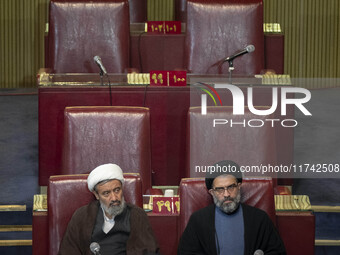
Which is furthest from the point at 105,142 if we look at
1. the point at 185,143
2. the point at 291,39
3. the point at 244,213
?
the point at 291,39

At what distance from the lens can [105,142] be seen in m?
1.92

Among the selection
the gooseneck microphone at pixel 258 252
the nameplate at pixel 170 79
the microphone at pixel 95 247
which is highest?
the nameplate at pixel 170 79

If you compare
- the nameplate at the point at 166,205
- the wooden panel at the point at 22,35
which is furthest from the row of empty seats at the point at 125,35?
the wooden panel at the point at 22,35

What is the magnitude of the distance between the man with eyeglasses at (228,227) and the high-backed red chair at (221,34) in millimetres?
922

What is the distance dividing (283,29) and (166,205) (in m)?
2.23

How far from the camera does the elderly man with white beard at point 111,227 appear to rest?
1.60 meters

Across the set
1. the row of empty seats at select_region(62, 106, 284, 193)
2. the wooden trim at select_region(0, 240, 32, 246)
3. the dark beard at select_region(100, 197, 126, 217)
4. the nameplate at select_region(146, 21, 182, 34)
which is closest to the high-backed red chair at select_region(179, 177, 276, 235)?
the dark beard at select_region(100, 197, 126, 217)

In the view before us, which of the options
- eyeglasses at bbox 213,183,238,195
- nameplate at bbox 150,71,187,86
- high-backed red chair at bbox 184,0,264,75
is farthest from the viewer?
high-backed red chair at bbox 184,0,264,75

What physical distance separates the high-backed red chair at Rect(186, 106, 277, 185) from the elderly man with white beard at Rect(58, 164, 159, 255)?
0.35 metres

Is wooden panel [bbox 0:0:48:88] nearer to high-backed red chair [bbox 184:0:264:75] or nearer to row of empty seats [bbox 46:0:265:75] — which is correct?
row of empty seats [bbox 46:0:265:75]

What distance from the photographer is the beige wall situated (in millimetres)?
3736

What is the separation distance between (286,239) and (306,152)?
84cm

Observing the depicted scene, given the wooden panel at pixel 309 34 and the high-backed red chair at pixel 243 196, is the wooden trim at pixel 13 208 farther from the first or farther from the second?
the wooden panel at pixel 309 34

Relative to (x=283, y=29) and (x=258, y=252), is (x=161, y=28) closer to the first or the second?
(x=283, y=29)
